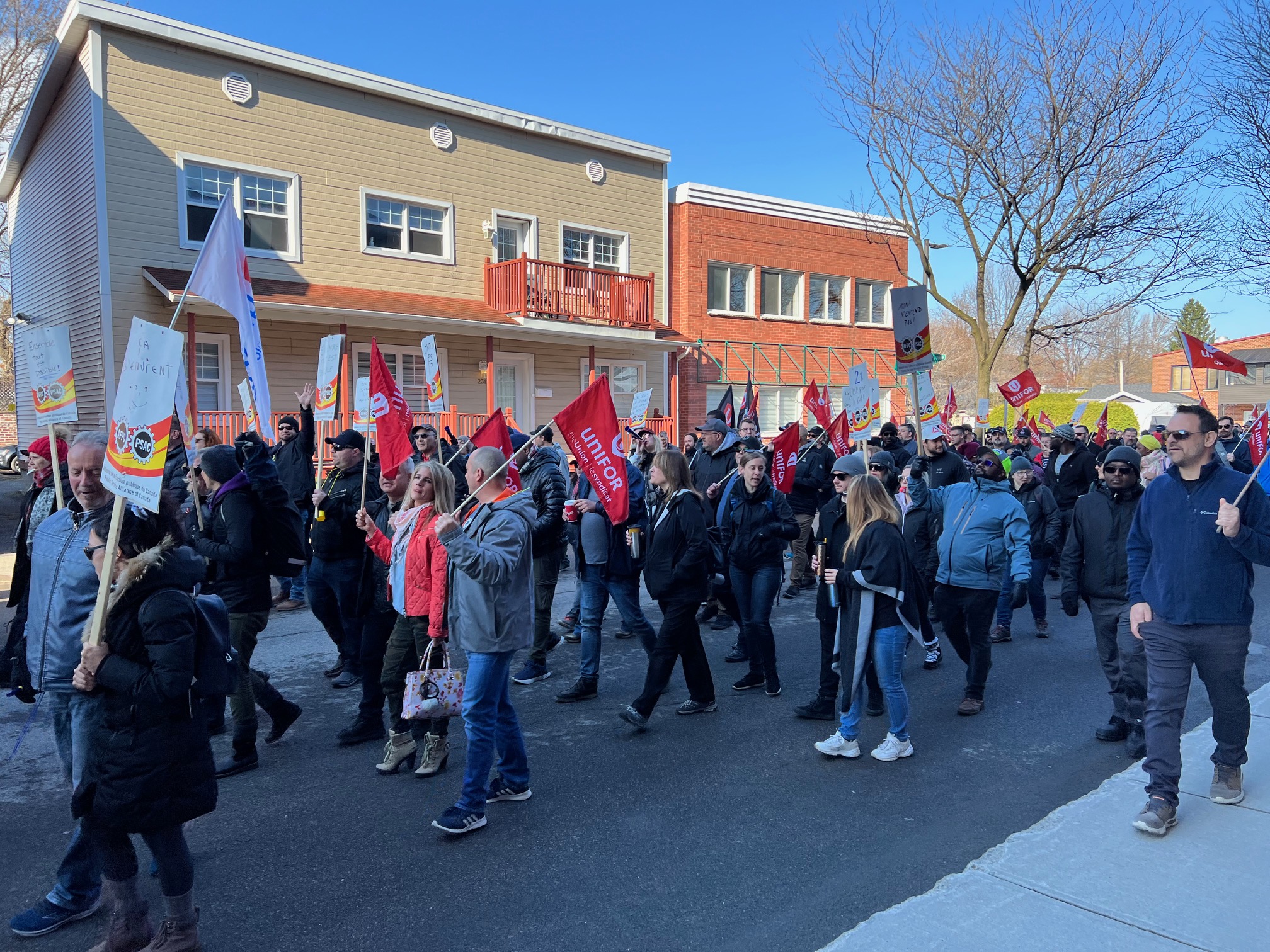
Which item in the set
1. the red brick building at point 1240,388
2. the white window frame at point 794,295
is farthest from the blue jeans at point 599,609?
the red brick building at point 1240,388

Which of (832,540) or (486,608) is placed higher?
(832,540)

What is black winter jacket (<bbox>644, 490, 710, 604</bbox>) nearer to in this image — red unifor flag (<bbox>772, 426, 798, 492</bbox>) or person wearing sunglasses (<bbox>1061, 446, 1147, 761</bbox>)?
person wearing sunglasses (<bbox>1061, 446, 1147, 761</bbox>)

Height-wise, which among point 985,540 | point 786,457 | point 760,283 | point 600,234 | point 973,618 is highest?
point 600,234

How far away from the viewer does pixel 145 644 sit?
10.3 ft

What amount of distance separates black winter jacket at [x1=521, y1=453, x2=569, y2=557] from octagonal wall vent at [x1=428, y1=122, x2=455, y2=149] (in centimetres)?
1373

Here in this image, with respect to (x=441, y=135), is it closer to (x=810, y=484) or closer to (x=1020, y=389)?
(x=810, y=484)

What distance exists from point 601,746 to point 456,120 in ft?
54.7

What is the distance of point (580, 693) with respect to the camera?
259 inches

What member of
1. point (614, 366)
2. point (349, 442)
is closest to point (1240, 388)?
point (614, 366)

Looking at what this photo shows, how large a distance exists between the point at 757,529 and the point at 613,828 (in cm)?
285

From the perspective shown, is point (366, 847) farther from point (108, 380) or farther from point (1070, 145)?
point (1070, 145)

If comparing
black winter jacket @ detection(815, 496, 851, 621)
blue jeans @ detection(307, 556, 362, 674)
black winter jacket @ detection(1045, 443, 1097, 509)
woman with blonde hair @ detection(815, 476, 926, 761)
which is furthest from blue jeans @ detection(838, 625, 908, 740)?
black winter jacket @ detection(1045, 443, 1097, 509)

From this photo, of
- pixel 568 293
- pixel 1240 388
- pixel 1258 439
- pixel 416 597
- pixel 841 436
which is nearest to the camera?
pixel 416 597

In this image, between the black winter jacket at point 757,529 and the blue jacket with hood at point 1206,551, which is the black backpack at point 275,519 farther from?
the blue jacket with hood at point 1206,551
